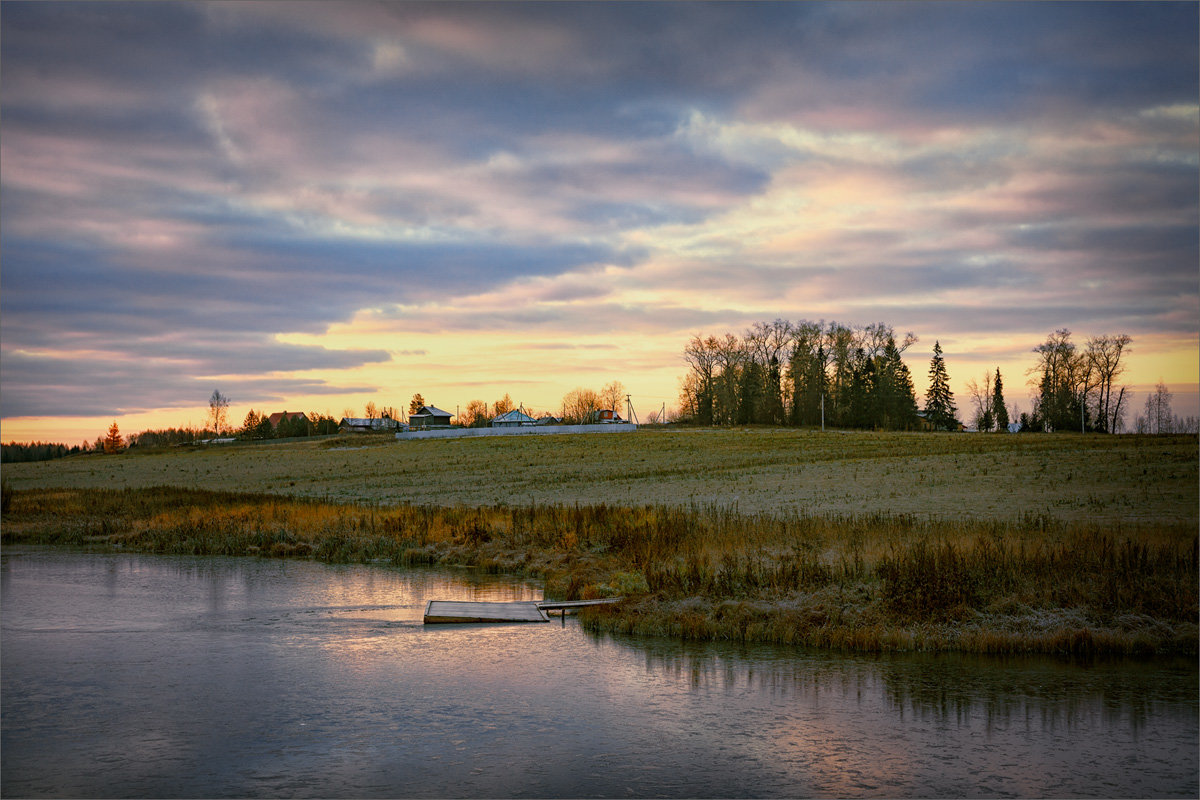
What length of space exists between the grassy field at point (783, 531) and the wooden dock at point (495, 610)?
1.09 metres

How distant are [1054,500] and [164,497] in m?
38.0

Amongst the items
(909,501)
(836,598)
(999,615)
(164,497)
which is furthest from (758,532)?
(164,497)

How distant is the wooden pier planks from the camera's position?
719 inches

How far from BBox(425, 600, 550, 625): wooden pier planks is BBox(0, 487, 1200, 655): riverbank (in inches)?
57.1

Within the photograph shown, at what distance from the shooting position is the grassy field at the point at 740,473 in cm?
3400

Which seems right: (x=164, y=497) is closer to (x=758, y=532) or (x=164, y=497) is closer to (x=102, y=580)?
(x=102, y=580)

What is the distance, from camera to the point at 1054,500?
3278 cm

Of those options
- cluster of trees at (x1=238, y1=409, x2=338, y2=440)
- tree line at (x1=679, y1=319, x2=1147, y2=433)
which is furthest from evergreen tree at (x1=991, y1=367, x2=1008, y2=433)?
cluster of trees at (x1=238, y1=409, x2=338, y2=440)

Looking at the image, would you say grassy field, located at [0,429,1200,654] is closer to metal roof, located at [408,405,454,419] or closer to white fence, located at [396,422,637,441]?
white fence, located at [396,422,637,441]

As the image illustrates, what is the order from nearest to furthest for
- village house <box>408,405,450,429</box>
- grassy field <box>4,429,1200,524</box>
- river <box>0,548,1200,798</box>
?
river <box>0,548,1200,798</box>
grassy field <box>4,429,1200,524</box>
village house <box>408,405,450,429</box>

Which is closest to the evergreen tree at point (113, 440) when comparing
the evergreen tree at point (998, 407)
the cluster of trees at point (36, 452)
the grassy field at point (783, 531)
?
the cluster of trees at point (36, 452)

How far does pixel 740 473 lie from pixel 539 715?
42.2 m

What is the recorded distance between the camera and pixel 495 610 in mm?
19219

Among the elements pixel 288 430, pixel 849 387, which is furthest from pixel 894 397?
pixel 288 430
